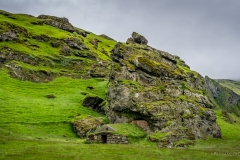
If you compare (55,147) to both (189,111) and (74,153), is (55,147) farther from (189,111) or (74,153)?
(189,111)

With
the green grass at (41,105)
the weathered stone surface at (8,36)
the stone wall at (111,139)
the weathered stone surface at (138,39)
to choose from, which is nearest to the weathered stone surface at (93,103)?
the green grass at (41,105)

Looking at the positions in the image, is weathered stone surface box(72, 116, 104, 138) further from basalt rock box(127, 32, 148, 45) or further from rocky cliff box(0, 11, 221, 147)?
basalt rock box(127, 32, 148, 45)

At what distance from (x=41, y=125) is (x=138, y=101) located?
28707 millimetres

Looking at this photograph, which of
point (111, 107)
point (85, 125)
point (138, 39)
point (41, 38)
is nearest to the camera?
point (85, 125)

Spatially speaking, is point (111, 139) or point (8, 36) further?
point (8, 36)

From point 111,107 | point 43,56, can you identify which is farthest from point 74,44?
point 111,107

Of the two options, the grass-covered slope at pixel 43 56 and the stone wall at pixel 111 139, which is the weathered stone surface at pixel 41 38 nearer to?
the grass-covered slope at pixel 43 56

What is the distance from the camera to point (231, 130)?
107625mm

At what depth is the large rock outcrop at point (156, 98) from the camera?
239ft

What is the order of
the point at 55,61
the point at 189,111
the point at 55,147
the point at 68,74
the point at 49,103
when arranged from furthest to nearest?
1. the point at 55,61
2. the point at 68,74
3. the point at 49,103
4. the point at 189,111
5. the point at 55,147

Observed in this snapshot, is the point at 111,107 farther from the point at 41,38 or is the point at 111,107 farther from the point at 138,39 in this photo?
the point at 41,38

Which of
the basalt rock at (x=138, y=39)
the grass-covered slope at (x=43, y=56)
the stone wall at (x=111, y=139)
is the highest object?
the basalt rock at (x=138, y=39)

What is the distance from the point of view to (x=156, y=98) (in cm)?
8288

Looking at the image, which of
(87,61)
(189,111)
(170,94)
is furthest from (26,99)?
(87,61)
